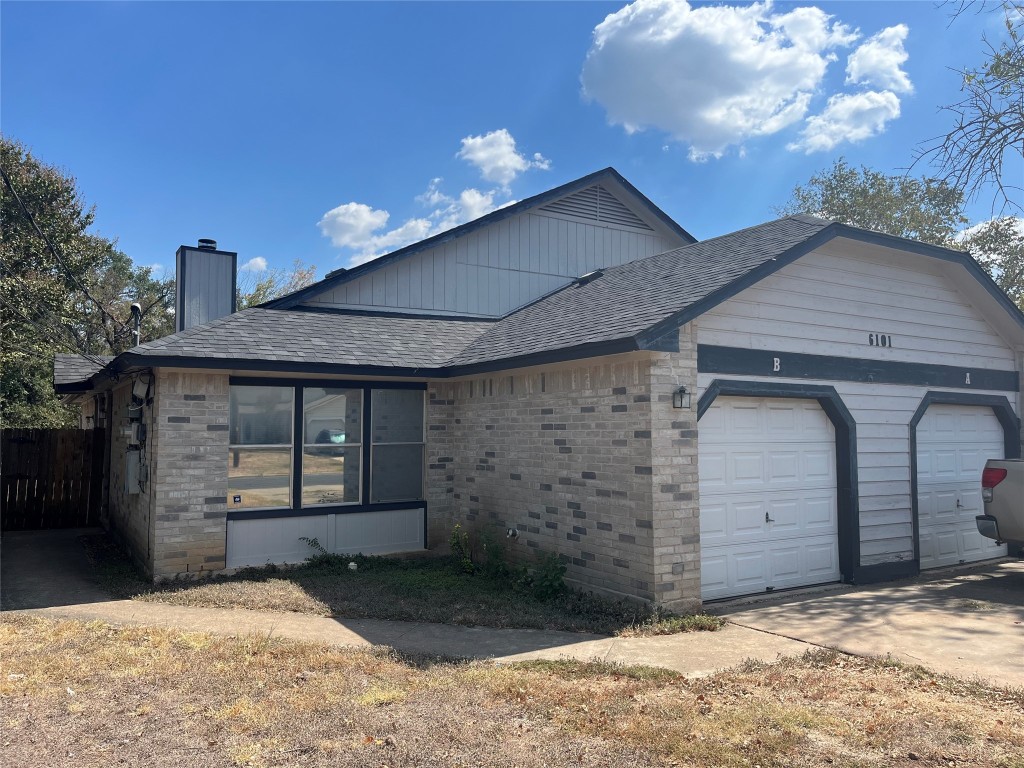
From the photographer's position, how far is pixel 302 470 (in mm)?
10133

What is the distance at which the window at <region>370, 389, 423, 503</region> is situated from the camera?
426 inches

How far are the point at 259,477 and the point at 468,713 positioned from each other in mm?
5995

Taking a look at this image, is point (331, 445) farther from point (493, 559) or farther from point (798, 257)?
point (798, 257)

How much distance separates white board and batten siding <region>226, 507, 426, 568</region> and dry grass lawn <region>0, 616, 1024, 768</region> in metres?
3.39

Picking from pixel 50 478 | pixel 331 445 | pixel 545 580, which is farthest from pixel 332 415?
pixel 50 478

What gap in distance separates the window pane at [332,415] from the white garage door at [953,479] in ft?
26.7

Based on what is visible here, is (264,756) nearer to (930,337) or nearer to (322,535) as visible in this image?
(322,535)

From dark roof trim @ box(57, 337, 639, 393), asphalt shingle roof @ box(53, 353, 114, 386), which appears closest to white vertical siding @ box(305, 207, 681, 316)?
dark roof trim @ box(57, 337, 639, 393)

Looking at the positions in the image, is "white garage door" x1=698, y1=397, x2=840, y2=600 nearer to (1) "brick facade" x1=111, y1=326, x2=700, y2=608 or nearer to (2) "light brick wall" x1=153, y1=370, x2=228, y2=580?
(1) "brick facade" x1=111, y1=326, x2=700, y2=608

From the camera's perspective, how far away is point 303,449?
10.2 meters

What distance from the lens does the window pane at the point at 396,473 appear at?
1081cm

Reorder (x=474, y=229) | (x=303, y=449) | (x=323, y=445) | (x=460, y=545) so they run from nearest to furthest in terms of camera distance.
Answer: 1. (x=303, y=449)
2. (x=323, y=445)
3. (x=460, y=545)
4. (x=474, y=229)

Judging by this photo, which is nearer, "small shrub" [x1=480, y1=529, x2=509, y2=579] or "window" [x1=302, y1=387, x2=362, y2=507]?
"small shrub" [x1=480, y1=529, x2=509, y2=579]

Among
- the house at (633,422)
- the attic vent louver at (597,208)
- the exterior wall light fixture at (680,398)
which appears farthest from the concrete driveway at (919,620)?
the attic vent louver at (597,208)
